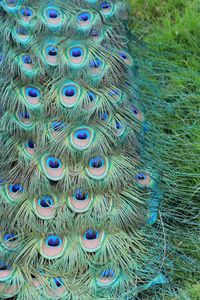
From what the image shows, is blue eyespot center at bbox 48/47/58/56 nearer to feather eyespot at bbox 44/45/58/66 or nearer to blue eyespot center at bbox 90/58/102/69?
feather eyespot at bbox 44/45/58/66

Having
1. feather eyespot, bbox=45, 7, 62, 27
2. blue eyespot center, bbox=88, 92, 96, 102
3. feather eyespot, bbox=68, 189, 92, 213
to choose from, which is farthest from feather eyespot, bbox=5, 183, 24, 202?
feather eyespot, bbox=45, 7, 62, 27

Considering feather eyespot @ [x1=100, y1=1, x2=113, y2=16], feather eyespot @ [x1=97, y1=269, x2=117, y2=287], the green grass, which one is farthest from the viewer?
the green grass

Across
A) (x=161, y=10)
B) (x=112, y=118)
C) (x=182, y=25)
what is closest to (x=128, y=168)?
(x=112, y=118)

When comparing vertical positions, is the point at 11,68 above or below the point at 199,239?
above

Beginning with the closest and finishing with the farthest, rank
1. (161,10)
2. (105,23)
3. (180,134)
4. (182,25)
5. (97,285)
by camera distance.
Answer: (97,285), (105,23), (180,134), (182,25), (161,10)

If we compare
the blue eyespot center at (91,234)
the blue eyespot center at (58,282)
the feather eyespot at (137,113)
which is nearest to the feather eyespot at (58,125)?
the feather eyespot at (137,113)

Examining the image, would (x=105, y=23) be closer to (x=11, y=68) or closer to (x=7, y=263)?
(x=11, y=68)
